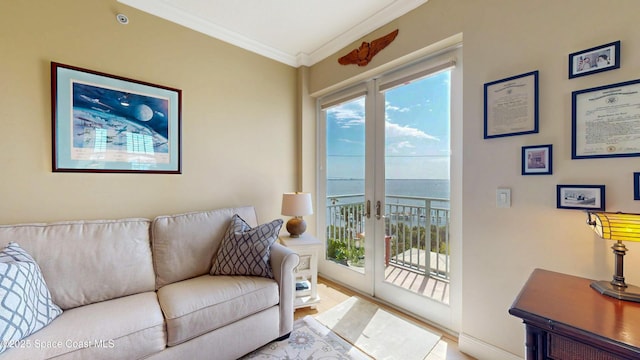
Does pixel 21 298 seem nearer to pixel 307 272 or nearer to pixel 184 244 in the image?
→ pixel 184 244

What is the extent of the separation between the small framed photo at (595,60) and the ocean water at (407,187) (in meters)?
0.98

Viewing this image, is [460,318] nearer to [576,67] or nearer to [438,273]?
[438,273]

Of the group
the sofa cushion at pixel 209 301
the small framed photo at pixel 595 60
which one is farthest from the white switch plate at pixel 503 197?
the sofa cushion at pixel 209 301

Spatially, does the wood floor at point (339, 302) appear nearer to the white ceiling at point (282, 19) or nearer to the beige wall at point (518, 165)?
the beige wall at point (518, 165)

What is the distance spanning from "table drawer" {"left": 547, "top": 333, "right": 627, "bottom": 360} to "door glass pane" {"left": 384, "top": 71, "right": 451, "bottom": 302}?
1.19 meters

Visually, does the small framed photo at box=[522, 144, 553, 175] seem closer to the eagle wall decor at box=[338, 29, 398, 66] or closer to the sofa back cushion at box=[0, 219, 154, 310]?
the eagle wall decor at box=[338, 29, 398, 66]

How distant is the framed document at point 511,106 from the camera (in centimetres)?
147

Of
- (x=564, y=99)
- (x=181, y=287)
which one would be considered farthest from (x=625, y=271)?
(x=181, y=287)

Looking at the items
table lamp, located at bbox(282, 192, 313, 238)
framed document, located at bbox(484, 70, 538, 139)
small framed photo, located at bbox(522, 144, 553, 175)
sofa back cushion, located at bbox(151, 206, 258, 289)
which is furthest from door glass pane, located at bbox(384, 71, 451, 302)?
sofa back cushion, located at bbox(151, 206, 258, 289)

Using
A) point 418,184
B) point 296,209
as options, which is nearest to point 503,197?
point 418,184

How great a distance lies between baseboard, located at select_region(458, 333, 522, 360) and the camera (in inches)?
61.7

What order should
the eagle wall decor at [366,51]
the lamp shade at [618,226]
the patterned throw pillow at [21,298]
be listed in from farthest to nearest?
1. the eagle wall decor at [366,51]
2. the patterned throw pillow at [21,298]
3. the lamp shade at [618,226]

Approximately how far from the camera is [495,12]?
161 cm

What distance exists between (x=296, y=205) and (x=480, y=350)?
1.78 meters
